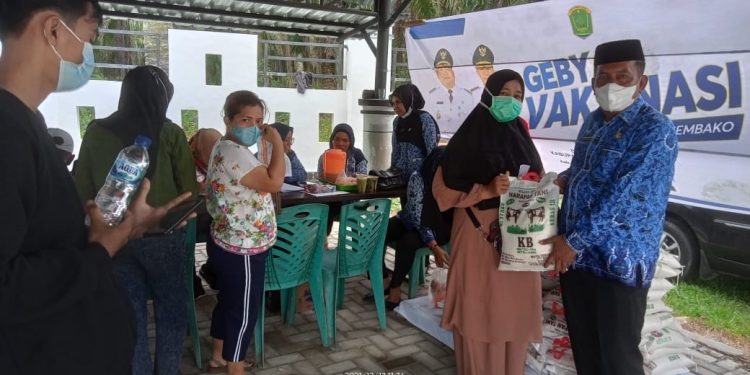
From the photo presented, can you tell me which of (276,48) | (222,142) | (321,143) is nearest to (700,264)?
(222,142)

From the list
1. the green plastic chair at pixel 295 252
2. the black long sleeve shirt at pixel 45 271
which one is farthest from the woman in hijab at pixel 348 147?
the black long sleeve shirt at pixel 45 271

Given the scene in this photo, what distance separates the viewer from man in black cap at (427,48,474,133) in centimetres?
564

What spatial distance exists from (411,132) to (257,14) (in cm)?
303

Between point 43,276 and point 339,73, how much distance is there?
8.83 m

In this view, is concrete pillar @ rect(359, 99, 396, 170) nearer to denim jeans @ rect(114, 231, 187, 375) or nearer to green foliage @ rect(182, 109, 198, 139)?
green foliage @ rect(182, 109, 198, 139)

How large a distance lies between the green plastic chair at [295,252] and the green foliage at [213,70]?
6384 mm

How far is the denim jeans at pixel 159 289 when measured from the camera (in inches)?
90.4

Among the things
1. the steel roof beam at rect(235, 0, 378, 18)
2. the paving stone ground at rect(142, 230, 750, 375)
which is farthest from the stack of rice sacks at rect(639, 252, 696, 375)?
the steel roof beam at rect(235, 0, 378, 18)

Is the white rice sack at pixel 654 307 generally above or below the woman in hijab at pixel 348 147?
below

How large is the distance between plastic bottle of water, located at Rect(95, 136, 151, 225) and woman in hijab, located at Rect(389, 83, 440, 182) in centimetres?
274

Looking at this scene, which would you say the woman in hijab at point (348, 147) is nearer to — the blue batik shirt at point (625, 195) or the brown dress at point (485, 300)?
the brown dress at point (485, 300)

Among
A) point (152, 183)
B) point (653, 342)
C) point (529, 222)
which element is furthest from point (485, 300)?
point (152, 183)

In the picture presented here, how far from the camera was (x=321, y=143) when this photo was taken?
937 cm

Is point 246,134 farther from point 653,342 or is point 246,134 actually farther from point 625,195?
point 653,342
